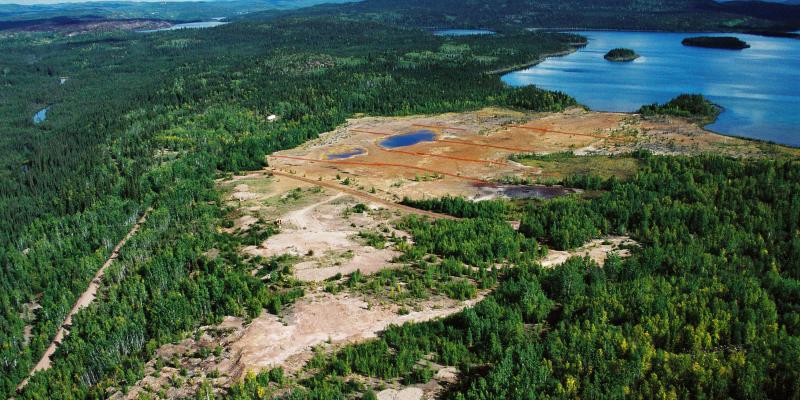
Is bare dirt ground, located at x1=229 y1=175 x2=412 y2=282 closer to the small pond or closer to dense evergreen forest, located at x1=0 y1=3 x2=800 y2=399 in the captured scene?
dense evergreen forest, located at x1=0 y1=3 x2=800 y2=399

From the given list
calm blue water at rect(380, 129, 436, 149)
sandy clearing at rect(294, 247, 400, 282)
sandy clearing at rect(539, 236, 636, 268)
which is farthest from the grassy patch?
sandy clearing at rect(294, 247, 400, 282)

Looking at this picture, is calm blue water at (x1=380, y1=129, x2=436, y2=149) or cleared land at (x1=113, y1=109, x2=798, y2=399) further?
calm blue water at (x1=380, y1=129, x2=436, y2=149)

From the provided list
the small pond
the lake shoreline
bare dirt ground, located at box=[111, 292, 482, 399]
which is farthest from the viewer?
the lake shoreline

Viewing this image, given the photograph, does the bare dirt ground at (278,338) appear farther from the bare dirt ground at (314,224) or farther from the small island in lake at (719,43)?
the small island in lake at (719,43)

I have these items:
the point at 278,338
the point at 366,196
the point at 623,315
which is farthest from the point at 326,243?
the point at 623,315

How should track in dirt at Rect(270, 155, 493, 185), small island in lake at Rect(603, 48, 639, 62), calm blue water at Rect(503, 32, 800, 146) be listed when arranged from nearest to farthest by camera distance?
track in dirt at Rect(270, 155, 493, 185), calm blue water at Rect(503, 32, 800, 146), small island in lake at Rect(603, 48, 639, 62)

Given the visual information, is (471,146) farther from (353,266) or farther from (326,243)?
(353,266)

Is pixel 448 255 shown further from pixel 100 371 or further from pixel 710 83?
pixel 710 83
